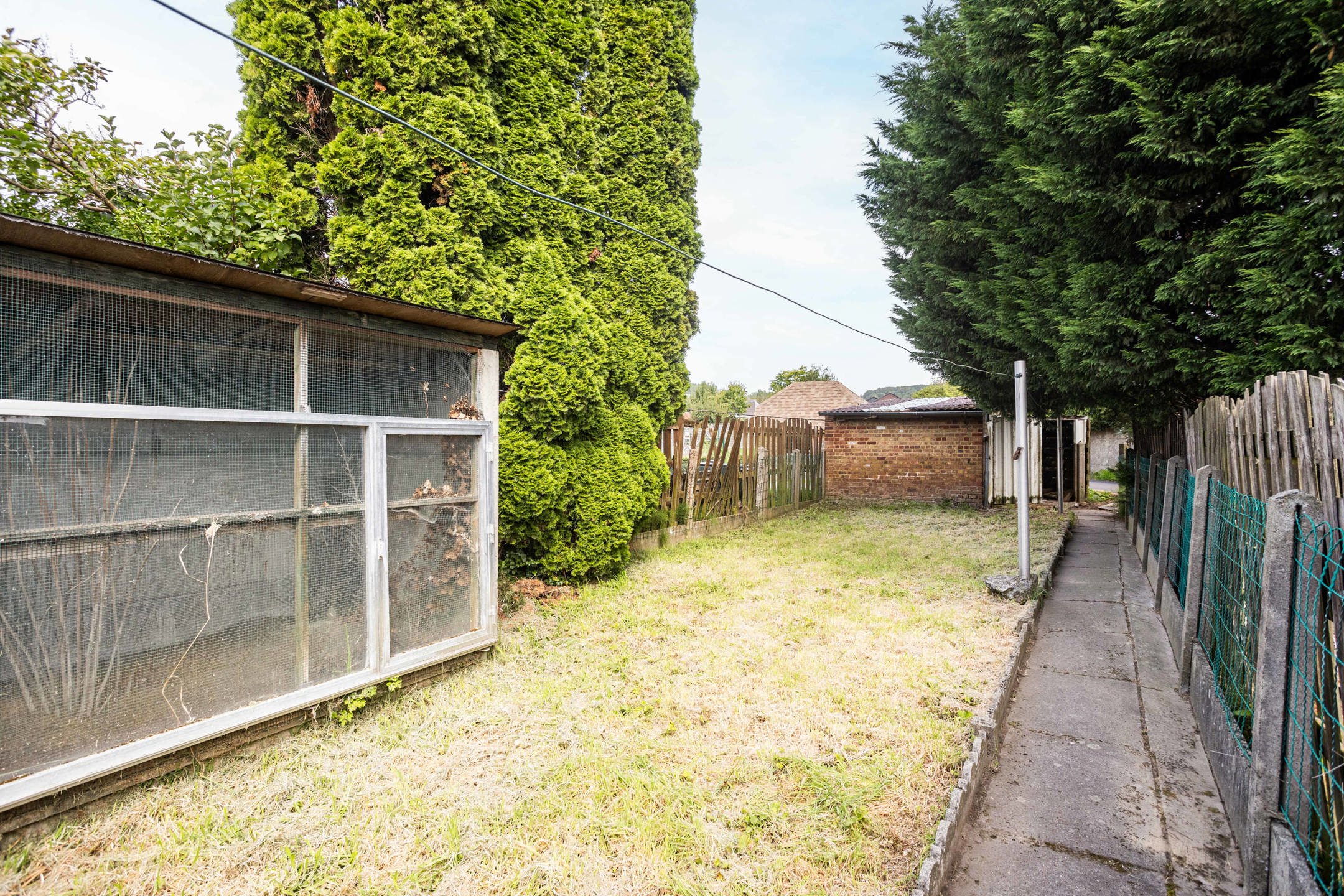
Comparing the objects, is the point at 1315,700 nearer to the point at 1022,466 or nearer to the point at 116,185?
the point at 1022,466

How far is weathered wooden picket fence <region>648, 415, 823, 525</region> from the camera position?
28.9 ft

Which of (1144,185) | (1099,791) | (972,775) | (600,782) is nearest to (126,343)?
(600,782)

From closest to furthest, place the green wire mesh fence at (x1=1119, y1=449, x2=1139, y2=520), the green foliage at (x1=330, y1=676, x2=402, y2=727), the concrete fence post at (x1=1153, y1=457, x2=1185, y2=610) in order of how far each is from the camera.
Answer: the green foliage at (x1=330, y1=676, x2=402, y2=727) < the concrete fence post at (x1=1153, y1=457, x2=1185, y2=610) < the green wire mesh fence at (x1=1119, y1=449, x2=1139, y2=520)

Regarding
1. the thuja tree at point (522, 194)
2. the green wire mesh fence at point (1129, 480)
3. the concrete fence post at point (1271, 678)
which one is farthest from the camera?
the green wire mesh fence at point (1129, 480)

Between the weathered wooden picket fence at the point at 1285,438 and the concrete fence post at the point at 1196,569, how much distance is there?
0.14 metres

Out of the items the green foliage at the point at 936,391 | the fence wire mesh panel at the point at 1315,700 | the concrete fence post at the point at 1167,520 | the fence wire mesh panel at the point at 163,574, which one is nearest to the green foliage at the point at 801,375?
the green foliage at the point at 936,391

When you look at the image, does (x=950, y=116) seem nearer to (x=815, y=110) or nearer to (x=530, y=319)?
(x=815, y=110)

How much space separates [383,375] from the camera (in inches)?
146

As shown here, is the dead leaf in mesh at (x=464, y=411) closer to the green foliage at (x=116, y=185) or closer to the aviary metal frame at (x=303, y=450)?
the aviary metal frame at (x=303, y=450)

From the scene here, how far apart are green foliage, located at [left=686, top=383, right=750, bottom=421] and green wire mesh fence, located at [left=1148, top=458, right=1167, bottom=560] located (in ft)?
102

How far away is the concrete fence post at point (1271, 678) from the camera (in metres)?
2.13

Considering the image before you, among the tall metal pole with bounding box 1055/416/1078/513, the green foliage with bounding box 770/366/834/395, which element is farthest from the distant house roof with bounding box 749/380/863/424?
the tall metal pole with bounding box 1055/416/1078/513

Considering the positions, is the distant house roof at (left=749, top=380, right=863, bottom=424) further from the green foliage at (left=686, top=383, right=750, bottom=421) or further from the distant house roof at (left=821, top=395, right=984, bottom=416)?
the distant house roof at (left=821, top=395, right=984, bottom=416)

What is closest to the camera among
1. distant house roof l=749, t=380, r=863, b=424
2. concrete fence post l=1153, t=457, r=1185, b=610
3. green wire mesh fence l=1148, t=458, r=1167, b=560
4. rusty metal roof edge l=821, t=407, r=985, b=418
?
concrete fence post l=1153, t=457, r=1185, b=610
